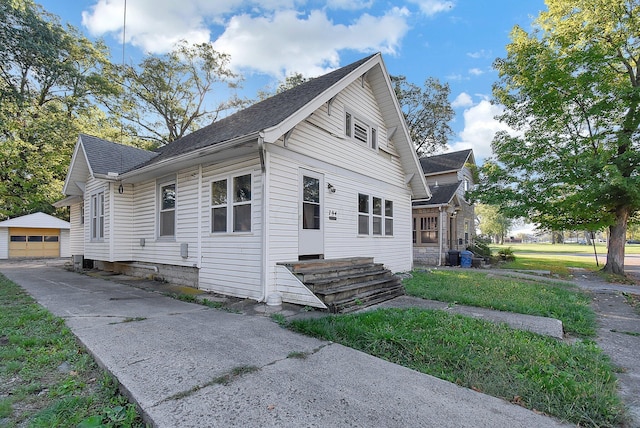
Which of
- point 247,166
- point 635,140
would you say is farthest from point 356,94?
point 635,140

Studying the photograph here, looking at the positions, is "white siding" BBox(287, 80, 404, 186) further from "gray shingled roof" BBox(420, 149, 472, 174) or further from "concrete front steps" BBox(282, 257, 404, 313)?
"gray shingled roof" BBox(420, 149, 472, 174)

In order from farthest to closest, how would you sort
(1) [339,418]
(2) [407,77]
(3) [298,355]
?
(2) [407,77] → (3) [298,355] → (1) [339,418]

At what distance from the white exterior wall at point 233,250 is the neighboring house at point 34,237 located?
19067mm

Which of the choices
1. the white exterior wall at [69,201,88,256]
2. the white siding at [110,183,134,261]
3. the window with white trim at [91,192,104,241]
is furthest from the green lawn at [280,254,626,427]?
the white exterior wall at [69,201,88,256]

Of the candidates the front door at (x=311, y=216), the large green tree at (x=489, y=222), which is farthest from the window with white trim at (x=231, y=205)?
the large green tree at (x=489, y=222)

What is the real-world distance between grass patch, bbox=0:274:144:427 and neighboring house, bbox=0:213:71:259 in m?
20.9

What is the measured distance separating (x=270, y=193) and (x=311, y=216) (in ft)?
4.95

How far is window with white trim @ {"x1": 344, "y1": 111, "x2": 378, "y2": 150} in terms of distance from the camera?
8.74 metres

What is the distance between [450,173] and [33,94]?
28674 mm

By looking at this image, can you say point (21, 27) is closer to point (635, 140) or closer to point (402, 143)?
point (402, 143)

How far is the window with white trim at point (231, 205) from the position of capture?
6.62m

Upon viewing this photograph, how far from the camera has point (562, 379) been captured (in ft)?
9.32

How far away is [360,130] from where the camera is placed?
9250mm

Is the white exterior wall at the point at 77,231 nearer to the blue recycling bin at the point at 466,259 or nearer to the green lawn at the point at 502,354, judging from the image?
the green lawn at the point at 502,354
